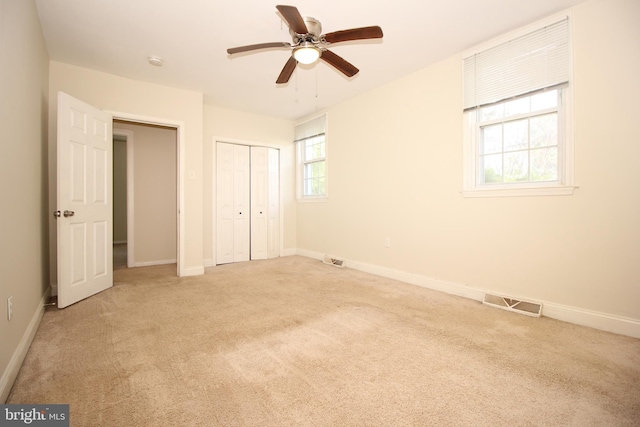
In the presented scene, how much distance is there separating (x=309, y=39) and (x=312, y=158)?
340 centimetres

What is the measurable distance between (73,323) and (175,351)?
1.22 m

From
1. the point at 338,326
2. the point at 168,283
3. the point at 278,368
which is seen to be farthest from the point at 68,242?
the point at 338,326

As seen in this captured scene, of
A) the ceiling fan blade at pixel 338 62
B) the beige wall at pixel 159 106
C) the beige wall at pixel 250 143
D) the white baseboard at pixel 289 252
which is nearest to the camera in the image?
the ceiling fan blade at pixel 338 62

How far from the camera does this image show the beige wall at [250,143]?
498 cm

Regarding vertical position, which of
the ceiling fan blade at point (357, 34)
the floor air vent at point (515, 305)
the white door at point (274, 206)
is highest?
the ceiling fan blade at point (357, 34)

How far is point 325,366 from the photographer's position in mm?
1791

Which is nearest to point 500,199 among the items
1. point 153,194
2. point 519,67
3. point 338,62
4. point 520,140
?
point 520,140

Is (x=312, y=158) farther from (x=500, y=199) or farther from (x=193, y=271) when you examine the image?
(x=500, y=199)

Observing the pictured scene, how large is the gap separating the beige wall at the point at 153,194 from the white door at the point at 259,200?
148cm

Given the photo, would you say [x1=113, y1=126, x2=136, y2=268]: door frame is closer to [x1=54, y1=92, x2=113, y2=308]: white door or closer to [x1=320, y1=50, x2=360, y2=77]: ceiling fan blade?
[x1=54, y1=92, x2=113, y2=308]: white door

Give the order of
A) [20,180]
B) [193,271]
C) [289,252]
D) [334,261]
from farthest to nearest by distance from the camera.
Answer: [289,252] < [334,261] < [193,271] < [20,180]

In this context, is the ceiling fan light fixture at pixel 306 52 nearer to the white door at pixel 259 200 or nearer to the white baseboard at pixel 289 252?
the white door at pixel 259 200

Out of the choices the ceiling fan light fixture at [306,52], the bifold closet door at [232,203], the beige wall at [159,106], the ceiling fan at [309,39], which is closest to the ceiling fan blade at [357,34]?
the ceiling fan at [309,39]

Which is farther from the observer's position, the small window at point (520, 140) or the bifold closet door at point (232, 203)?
the bifold closet door at point (232, 203)
